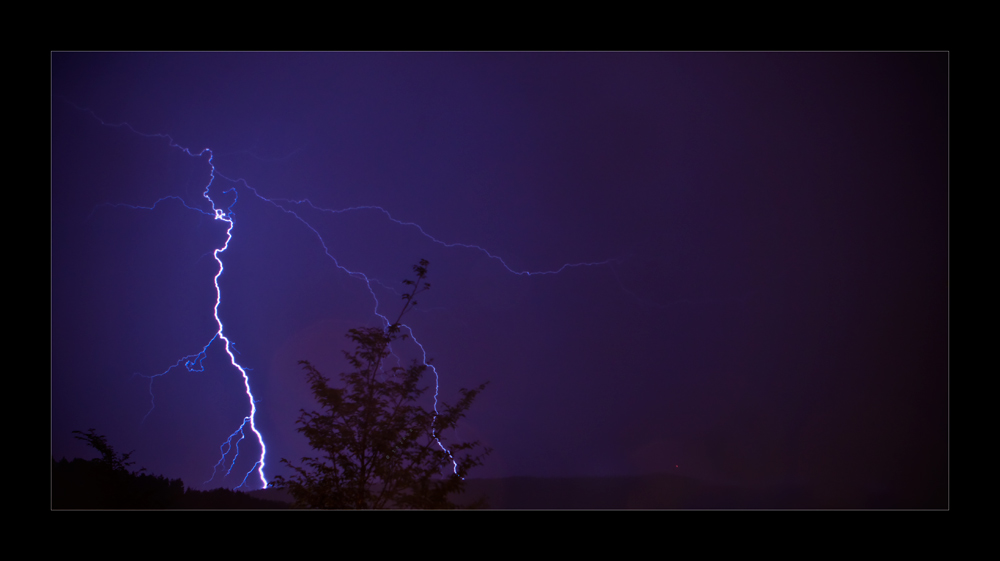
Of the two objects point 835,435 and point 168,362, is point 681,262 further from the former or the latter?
point 168,362

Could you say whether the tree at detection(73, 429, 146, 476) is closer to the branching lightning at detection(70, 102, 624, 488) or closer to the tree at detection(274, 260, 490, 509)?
the branching lightning at detection(70, 102, 624, 488)

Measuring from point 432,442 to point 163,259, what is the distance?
9.06ft

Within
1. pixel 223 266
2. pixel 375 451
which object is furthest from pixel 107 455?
pixel 375 451

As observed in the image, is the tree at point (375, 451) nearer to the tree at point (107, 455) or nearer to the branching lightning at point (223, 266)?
the branching lightning at point (223, 266)

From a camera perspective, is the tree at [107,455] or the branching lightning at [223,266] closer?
the tree at [107,455]

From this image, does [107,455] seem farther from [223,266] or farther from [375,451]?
[375,451]

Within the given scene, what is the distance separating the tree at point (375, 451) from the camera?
2982 mm

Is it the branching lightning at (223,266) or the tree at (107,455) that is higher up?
the branching lightning at (223,266)

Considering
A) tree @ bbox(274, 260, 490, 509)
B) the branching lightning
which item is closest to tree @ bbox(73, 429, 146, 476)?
the branching lightning

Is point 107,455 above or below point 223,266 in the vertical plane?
below

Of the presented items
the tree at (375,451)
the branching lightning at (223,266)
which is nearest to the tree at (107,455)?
the branching lightning at (223,266)

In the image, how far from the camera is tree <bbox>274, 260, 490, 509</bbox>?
117 inches

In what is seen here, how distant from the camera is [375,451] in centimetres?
299
